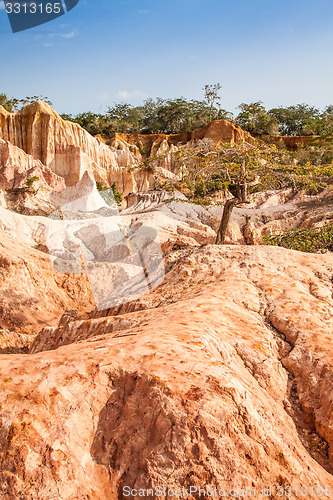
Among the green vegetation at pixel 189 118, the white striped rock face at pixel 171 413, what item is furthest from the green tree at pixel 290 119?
the white striped rock face at pixel 171 413

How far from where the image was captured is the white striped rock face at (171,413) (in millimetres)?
1841

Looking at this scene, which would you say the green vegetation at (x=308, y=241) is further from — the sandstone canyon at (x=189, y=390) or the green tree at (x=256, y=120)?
the green tree at (x=256, y=120)

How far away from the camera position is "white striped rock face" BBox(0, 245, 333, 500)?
1.84m

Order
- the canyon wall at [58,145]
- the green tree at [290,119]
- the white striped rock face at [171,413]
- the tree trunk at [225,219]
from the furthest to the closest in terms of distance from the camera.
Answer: the green tree at [290,119] < the canyon wall at [58,145] < the tree trunk at [225,219] < the white striped rock face at [171,413]

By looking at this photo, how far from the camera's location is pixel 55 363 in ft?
7.58

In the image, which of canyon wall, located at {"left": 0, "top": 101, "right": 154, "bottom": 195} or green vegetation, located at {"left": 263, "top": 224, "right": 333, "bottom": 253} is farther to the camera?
canyon wall, located at {"left": 0, "top": 101, "right": 154, "bottom": 195}

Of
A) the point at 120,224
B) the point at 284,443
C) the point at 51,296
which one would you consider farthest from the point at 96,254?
the point at 284,443

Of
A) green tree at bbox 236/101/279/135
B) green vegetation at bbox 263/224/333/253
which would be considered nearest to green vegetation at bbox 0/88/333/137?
green tree at bbox 236/101/279/135

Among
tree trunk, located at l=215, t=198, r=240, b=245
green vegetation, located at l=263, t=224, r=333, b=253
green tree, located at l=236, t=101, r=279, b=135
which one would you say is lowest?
green vegetation, located at l=263, t=224, r=333, b=253

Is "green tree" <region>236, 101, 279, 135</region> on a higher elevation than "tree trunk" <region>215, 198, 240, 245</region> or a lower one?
higher

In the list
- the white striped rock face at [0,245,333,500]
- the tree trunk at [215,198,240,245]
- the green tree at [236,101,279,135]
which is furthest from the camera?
the green tree at [236,101,279,135]

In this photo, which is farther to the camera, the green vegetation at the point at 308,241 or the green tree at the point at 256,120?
the green tree at the point at 256,120

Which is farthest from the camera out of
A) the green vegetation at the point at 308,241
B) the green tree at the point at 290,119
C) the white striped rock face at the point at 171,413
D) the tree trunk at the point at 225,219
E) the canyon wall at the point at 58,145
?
the green tree at the point at 290,119

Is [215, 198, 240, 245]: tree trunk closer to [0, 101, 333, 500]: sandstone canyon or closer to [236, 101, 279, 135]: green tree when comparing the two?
[0, 101, 333, 500]: sandstone canyon
